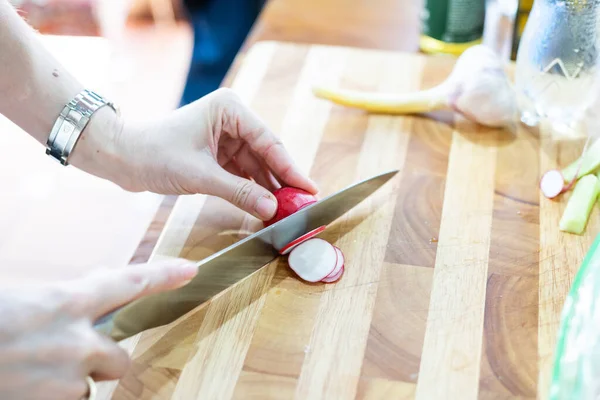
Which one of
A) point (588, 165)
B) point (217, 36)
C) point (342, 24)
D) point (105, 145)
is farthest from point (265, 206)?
point (217, 36)

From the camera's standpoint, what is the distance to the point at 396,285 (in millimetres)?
999

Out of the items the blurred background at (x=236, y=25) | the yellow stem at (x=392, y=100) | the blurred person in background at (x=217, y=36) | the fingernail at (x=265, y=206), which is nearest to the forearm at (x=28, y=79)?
the blurred background at (x=236, y=25)

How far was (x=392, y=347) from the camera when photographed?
92cm

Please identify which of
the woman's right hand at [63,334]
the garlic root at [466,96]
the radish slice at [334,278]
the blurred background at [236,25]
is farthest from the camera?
the blurred background at [236,25]

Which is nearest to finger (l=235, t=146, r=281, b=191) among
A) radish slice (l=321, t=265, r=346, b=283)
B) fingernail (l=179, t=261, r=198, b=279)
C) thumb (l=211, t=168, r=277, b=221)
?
thumb (l=211, t=168, r=277, b=221)

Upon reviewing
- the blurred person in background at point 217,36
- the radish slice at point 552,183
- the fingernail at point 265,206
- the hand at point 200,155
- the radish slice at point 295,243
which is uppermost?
the hand at point 200,155

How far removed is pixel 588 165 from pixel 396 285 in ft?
1.32

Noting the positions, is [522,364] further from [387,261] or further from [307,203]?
[307,203]

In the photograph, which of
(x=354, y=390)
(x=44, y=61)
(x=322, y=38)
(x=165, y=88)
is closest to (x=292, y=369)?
(x=354, y=390)

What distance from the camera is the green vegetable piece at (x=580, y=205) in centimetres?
106

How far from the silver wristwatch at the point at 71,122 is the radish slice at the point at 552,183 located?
2.44ft

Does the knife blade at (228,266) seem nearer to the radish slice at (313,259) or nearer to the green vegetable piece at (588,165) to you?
the radish slice at (313,259)

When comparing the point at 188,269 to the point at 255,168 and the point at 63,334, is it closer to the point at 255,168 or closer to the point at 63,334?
the point at 63,334

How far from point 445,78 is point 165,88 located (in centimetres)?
142
